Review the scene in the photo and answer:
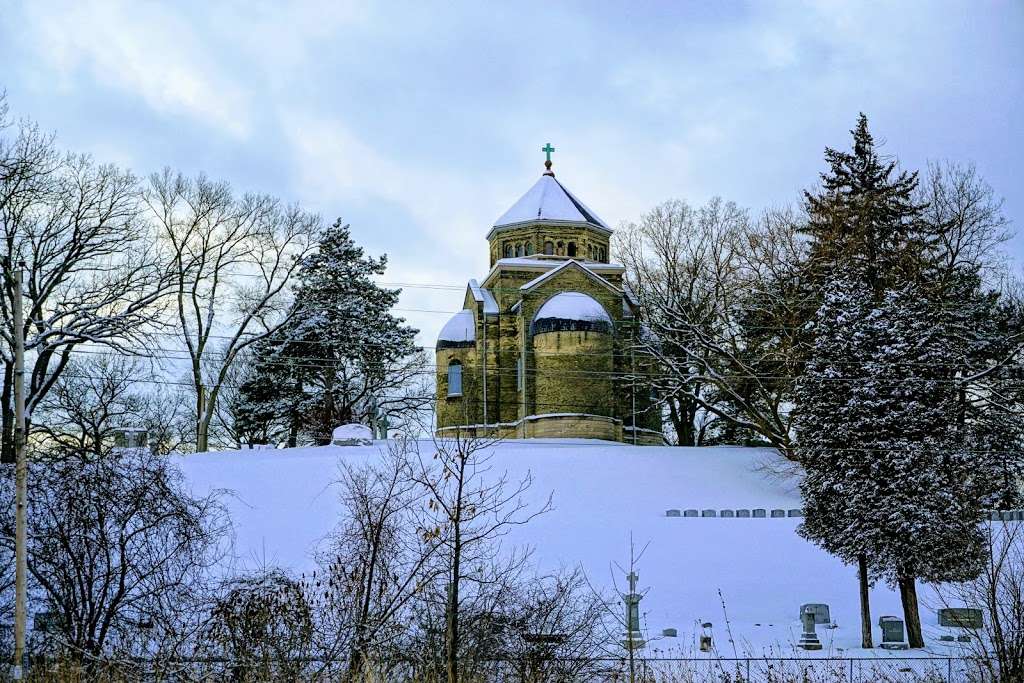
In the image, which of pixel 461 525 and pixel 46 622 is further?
pixel 461 525

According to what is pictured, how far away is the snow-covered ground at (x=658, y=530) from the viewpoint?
67.8 ft

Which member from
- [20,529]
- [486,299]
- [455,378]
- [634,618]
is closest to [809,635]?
[634,618]

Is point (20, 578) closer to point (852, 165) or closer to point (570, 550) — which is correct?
point (570, 550)

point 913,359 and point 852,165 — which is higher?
point 852,165

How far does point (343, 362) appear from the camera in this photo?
42.1 m

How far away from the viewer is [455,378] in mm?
40688

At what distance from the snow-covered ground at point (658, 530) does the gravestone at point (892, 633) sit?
1.90 ft

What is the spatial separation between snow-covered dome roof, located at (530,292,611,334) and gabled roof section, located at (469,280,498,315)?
2684 millimetres

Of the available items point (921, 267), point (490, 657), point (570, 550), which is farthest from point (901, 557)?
point (921, 267)

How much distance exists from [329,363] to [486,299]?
6417 millimetres

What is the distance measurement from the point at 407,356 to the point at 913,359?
25311 millimetres

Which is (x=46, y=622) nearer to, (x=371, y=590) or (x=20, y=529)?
(x=20, y=529)

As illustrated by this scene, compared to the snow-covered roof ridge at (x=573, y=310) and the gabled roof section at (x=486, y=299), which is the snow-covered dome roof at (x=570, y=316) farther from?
the gabled roof section at (x=486, y=299)

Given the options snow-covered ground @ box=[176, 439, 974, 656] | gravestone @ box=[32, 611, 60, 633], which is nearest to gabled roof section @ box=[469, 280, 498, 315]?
snow-covered ground @ box=[176, 439, 974, 656]
